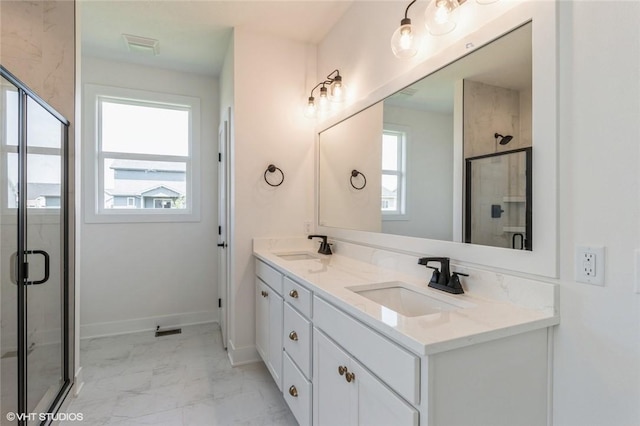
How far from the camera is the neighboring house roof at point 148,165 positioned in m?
3.25

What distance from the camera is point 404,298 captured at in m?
1.52

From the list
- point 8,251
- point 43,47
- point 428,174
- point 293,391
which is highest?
point 43,47

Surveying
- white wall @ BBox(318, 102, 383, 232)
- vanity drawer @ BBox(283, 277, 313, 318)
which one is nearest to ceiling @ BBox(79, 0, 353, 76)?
white wall @ BBox(318, 102, 383, 232)

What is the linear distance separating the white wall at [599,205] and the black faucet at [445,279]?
36 cm


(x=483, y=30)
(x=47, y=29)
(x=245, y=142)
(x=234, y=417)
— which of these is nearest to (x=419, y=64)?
(x=483, y=30)

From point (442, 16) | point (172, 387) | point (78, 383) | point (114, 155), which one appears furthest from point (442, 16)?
point (114, 155)

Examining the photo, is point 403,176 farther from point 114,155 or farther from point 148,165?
point 114,155

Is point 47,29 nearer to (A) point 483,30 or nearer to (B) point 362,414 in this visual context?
(A) point 483,30

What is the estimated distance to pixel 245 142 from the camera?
102 inches

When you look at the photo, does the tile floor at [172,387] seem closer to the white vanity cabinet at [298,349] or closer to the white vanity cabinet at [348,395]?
the white vanity cabinet at [298,349]

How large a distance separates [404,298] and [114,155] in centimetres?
321

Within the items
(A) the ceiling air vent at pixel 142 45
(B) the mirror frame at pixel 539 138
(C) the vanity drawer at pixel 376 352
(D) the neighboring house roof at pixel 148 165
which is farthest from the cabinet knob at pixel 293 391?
(A) the ceiling air vent at pixel 142 45

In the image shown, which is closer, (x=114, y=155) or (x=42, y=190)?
(x=42, y=190)

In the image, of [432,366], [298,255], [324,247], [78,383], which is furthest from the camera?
[298,255]
